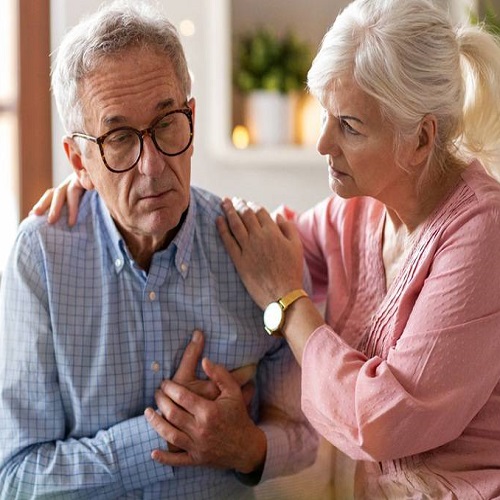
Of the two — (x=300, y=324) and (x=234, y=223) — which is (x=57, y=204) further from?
(x=300, y=324)

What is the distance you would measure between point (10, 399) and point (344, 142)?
31.8 inches

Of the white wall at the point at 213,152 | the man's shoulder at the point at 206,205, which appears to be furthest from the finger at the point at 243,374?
the white wall at the point at 213,152

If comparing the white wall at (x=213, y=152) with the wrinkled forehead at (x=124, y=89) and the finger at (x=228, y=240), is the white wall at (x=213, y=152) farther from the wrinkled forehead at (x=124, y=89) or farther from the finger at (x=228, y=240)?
the wrinkled forehead at (x=124, y=89)

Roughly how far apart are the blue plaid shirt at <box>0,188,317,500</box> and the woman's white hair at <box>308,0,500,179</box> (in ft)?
1.50

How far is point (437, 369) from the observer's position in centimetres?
153

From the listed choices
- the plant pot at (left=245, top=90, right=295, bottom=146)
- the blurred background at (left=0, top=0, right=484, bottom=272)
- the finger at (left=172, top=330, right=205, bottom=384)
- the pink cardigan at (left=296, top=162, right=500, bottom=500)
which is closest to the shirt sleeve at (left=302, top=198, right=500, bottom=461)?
the pink cardigan at (left=296, top=162, right=500, bottom=500)

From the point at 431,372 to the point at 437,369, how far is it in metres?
0.01

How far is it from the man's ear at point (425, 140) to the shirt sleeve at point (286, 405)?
1.66 ft

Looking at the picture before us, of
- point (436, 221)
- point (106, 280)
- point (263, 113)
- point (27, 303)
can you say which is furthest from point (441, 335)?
point (263, 113)

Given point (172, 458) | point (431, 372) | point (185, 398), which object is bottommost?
point (172, 458)

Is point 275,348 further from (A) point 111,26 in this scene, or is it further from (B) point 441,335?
(A) point 111,26

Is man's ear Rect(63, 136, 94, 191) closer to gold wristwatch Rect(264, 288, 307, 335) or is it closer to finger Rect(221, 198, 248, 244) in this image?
finger Rect(221, 198, 248, 244)

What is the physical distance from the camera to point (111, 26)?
1642 mm

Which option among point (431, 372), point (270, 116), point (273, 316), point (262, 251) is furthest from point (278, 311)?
point (270, 116)
